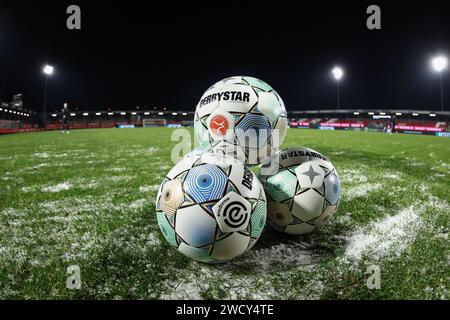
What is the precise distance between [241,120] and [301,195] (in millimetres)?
963

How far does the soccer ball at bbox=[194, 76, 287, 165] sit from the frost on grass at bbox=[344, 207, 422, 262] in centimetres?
124

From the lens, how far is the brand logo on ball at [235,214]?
210cm

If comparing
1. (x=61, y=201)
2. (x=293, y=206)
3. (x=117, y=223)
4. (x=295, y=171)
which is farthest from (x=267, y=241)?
(x=61, y=201)

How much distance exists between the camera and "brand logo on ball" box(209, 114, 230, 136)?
2.87 metres

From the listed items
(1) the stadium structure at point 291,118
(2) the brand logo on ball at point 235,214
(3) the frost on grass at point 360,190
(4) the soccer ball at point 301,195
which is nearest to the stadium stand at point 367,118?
(1) the stadium structure at point 291,118

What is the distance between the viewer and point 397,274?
2076mm

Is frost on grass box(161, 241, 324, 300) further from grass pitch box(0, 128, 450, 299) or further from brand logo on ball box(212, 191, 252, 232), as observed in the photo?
brand logo on ball box(212, 191, 252, 232)

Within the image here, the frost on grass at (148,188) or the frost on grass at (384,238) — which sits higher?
the frost on grass at (148,188)

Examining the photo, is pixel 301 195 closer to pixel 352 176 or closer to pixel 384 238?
pixel 384 238

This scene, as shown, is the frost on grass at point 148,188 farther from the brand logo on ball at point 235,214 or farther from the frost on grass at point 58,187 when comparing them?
the brand logo on ball at point 235,214

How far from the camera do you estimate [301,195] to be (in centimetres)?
269

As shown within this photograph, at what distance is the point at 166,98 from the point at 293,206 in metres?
83.7

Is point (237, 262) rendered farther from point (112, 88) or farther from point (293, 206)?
point (112, 88)

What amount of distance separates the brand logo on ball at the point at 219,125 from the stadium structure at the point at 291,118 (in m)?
47.7
